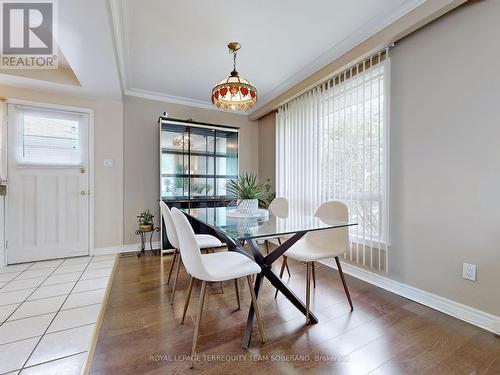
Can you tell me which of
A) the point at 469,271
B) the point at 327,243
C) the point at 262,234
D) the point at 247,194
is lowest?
the point at 469,271

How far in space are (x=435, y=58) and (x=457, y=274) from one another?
1785 millimetres

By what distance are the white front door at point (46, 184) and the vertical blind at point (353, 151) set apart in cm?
318

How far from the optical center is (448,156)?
6.29ft

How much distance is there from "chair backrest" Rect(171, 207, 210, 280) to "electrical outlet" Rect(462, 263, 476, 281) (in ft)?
6.42

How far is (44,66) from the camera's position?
9.47 ft

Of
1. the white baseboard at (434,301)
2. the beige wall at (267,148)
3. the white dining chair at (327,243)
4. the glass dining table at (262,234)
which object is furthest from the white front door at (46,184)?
the white baseboard at (434,301)

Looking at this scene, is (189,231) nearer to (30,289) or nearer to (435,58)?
(30,289)

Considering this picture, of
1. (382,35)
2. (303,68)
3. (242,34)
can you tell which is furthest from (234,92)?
(382,35)

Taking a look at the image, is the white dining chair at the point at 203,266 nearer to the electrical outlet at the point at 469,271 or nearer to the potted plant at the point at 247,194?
the potted plant at the point at 247,194

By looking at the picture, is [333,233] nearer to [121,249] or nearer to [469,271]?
[469,271]

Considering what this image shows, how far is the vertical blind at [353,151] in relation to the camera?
2.38 m

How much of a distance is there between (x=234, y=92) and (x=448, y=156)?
6.18 feet

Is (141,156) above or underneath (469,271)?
above

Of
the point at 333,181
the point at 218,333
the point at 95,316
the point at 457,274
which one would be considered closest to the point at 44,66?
the point at 95,316
